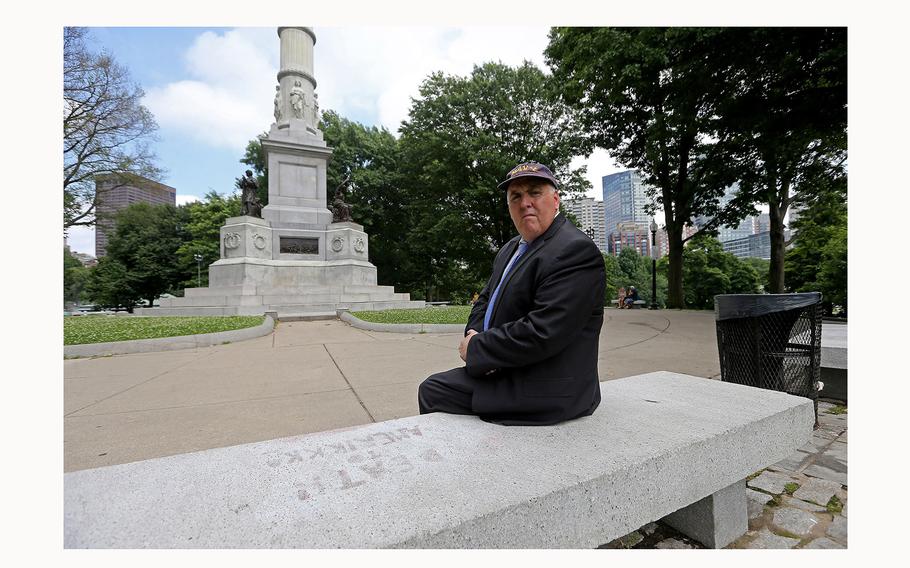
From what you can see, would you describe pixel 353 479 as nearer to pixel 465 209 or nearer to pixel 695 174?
pixel 695 174

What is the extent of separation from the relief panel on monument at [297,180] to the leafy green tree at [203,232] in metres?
18.4

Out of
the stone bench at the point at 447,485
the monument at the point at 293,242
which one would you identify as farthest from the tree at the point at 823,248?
the stone bench at the point at 447,485

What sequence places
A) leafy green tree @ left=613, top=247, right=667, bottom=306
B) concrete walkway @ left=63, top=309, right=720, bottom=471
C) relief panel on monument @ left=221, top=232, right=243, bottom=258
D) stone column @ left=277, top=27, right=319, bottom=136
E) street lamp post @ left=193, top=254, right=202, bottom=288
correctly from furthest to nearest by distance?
1. leafy green tree @ left=613, top=247, right=667, bottom=306
2. street lamp post @ left=193, top=254, right=202, bottom=288
3. stone column @ left=277, top=27, right=319, bottom=136
4. relief panel on monument @ left=221, top=232, right=243, bottom=258
5. concrete walkway @ left=63, top=309, right=720, bottom=471

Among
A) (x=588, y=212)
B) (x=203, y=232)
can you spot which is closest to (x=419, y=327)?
(x=588, y=212)

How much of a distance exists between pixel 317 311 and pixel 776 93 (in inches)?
570

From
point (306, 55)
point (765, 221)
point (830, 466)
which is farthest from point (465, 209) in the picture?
point (765, 221)

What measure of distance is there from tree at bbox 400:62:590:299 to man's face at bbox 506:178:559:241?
18.4 meters

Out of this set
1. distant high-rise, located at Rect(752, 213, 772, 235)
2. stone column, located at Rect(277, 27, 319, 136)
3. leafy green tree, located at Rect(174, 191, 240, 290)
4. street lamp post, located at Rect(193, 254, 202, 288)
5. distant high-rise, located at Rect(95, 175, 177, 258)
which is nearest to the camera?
stone column, located at Rect(277, 27, 319, 136)

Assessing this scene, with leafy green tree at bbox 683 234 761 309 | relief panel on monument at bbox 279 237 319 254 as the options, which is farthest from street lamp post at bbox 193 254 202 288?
leafy green tree at bbox 683 234 761 309

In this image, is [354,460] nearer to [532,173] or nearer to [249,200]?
Result: [532,173]

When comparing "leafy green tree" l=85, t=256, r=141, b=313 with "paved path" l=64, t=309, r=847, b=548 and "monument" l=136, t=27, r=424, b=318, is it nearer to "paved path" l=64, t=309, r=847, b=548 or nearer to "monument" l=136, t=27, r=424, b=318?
"monument" l=136, t=27, r=424, b=318

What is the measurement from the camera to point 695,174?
706 inches

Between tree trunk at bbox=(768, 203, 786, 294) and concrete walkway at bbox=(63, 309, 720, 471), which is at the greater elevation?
tree trunk at bbox=(768, 203, 786, 294)

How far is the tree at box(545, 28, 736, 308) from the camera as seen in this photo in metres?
9.81
